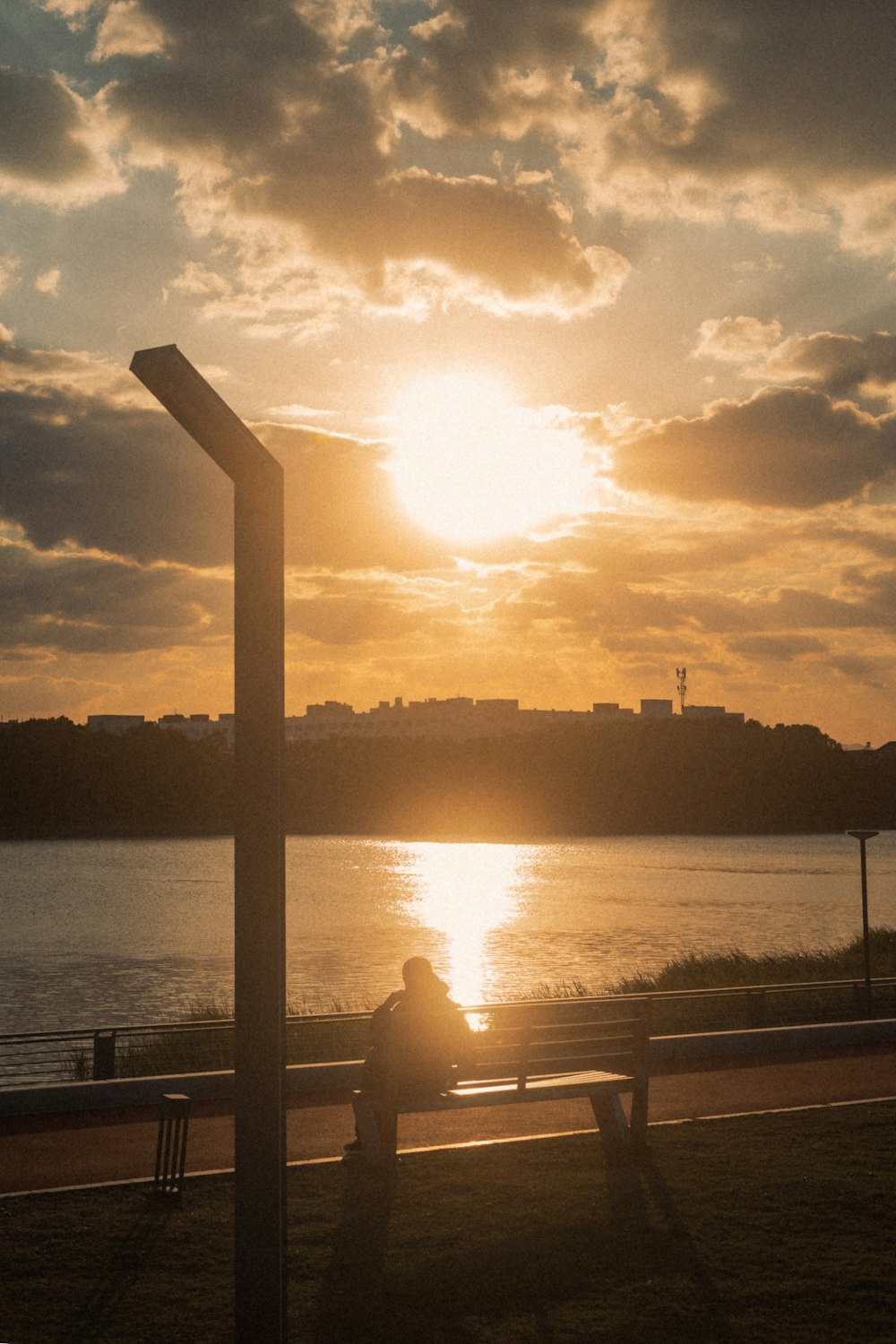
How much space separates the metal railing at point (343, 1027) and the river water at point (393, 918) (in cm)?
833

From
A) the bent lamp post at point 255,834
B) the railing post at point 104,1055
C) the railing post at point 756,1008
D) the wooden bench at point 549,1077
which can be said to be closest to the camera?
the bent lamp post at point 255,834

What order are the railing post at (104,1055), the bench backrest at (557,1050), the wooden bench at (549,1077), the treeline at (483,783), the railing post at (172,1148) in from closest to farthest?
the railing post at (172,1148), the wooden bench at (549,1077), the bench backrest at (557,1050), the railing post at (104,1055), the treeline at (483,783)

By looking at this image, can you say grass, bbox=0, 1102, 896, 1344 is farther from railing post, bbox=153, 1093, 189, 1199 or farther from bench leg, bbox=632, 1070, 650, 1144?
bench leg, bbox=632, 1070, 650, 1144

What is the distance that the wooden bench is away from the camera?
9086 mm

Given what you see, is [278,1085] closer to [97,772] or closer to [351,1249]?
[351,1249]

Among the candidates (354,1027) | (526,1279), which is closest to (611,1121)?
(526,1279)

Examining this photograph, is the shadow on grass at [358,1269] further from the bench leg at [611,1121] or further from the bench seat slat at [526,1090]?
the bench leg at [611,1121]

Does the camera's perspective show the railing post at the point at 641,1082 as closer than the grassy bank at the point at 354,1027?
Yes

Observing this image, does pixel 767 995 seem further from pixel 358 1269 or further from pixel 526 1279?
pixel 358 1269

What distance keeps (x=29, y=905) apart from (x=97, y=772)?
73396 millimetres

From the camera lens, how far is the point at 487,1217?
8.23 m

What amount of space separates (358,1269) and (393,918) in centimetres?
5241

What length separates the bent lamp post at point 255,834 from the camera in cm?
533

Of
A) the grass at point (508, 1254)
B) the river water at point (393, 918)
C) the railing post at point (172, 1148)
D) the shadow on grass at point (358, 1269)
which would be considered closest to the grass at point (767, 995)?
the river water at point (393, 918)
